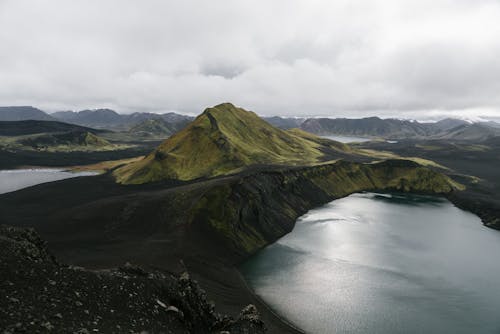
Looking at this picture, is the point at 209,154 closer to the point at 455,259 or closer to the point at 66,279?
the point at 455,259

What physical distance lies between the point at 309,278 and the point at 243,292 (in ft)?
54.0

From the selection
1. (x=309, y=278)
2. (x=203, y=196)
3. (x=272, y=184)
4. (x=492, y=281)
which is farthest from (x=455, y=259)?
(x=203, y=196)

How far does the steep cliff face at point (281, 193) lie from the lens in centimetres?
8450

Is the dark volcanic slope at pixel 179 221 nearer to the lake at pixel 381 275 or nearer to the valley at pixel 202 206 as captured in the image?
the valley at pixel 202 206

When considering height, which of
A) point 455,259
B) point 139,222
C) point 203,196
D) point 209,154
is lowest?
point 455,259

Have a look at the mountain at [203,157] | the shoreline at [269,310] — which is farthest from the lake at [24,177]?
the shoreline at [269,310]

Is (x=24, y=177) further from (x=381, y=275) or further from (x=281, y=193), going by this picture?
(x=381, y=275)

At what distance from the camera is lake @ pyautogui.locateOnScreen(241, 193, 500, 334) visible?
171 ft

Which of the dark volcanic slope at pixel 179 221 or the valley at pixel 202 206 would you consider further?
the dark volcanic slope at pixel 179 221

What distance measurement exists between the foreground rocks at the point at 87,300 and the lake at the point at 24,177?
148 metres

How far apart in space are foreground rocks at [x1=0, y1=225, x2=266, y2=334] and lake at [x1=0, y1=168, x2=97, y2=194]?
148330mm

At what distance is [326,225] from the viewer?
10619 cm

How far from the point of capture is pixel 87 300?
22.6 m

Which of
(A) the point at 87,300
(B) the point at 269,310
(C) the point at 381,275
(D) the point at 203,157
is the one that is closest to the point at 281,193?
(C) the point at 381,275
